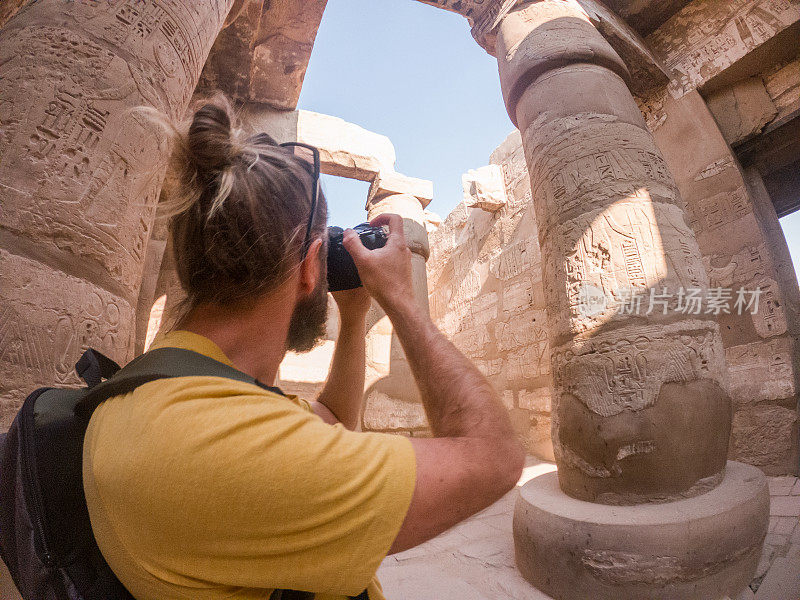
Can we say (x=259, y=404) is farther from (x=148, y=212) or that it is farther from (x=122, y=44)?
(x=122, y=44)

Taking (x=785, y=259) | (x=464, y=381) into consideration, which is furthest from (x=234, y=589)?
(x=785, y=259)

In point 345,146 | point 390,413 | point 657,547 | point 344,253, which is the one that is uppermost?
point 345,146

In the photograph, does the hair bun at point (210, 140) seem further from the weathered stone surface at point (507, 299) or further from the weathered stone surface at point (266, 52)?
the weathered stone surface at point (507, 299)

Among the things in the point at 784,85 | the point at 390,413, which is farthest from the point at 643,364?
the point at 784,85

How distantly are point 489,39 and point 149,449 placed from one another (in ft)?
13.8

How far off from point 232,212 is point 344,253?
273 millimetres

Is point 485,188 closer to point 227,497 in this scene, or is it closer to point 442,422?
point 442,422

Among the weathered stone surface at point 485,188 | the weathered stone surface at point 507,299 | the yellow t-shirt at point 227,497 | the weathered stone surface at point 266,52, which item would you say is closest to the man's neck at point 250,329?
the yellow t-shirt at point 227,497

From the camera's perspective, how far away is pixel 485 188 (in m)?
6.05

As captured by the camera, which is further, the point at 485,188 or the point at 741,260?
the point at 485,188

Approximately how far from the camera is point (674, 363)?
203 cm

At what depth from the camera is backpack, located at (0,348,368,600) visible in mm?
503

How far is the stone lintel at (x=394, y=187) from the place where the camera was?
20.4 ft

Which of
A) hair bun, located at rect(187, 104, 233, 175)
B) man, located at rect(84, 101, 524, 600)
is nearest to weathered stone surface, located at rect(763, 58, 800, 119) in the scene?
man, located at rect(84, 101, 524, 600)
